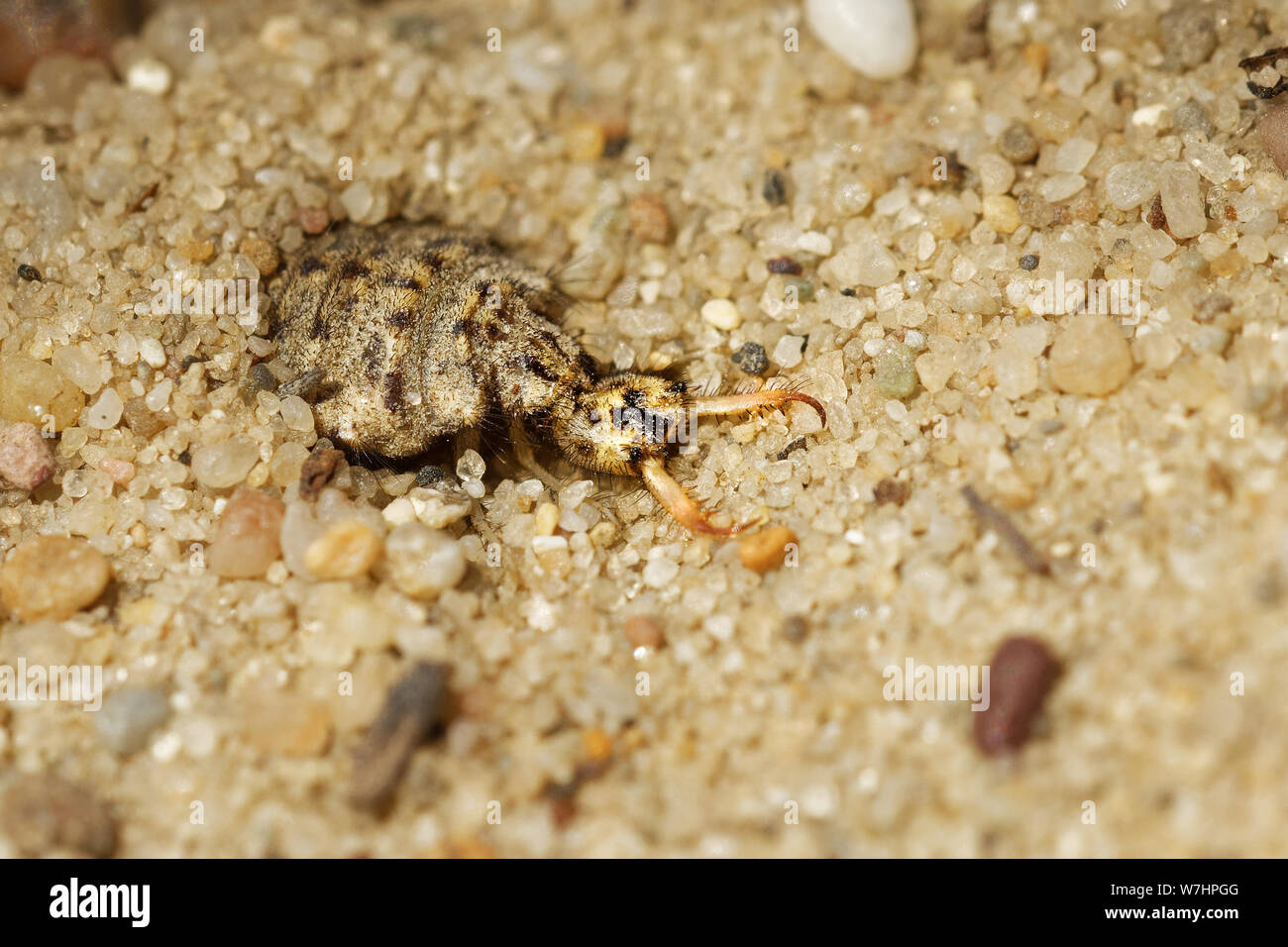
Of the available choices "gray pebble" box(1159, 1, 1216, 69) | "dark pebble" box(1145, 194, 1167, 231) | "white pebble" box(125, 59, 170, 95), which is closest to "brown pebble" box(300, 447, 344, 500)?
"white pebble" box(125, 59, 170, 95)

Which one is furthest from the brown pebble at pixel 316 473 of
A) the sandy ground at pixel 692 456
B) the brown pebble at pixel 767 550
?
the brown pebble at pixel 767 550

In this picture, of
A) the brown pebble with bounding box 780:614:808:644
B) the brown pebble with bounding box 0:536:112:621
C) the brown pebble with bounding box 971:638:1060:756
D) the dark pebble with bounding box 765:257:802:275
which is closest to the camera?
the brown pebble with bounding box 971:638:1060:756

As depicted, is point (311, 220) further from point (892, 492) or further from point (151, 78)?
point (892, 492)

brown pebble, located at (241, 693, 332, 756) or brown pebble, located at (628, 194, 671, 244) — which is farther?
brown pebble, located at (628, 194, 671, 244)

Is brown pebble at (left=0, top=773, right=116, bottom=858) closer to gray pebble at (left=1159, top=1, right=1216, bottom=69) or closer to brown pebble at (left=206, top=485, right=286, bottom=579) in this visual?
brown pebble at (left=206, top=485, right=286, bottom=579)

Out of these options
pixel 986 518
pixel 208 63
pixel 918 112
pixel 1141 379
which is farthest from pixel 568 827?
pixel 208 63

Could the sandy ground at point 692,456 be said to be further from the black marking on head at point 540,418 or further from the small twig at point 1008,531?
the black marking on head at point 540,418
